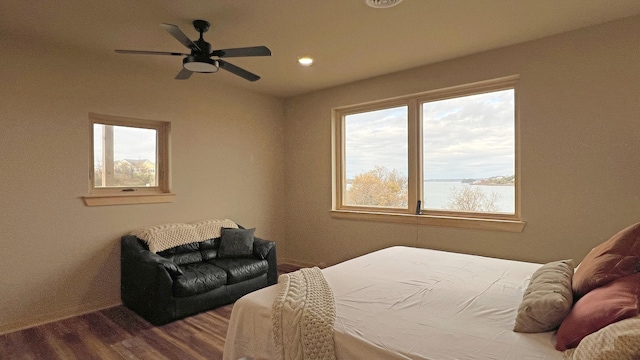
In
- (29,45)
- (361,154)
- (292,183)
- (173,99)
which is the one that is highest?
(29,45)

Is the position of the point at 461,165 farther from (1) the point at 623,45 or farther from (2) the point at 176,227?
(2) the point at 176,227

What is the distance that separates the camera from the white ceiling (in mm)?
2613

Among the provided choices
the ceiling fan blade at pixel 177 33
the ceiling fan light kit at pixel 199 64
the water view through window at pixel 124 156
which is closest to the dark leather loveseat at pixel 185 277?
the water view through window at pixel 124 156

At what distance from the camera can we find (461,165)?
13.0 ft

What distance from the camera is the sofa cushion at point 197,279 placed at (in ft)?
10.6

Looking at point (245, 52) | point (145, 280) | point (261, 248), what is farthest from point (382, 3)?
point (145, 280)

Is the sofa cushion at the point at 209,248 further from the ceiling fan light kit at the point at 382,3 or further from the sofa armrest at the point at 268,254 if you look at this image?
the ceiling fan light kit at the point at 382,3

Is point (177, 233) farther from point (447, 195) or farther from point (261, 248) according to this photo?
point (447, 195)

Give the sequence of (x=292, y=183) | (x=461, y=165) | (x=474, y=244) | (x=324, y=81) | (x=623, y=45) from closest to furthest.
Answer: (x=623, y=45) < (x=474, y=244) < (x=461, y=165) < (x=324, y=81) < (x=292, y=183)

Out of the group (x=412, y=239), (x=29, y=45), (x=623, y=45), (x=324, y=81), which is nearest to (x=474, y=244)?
(x=412, y=239)

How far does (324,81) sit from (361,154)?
110 cm

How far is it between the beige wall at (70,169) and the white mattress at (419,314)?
241 centimetres

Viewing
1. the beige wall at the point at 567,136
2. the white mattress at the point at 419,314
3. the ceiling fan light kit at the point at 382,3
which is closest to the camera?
the white mattress at the point at 419,314

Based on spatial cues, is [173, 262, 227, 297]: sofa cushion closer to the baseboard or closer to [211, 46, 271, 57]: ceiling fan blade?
the baseboard
